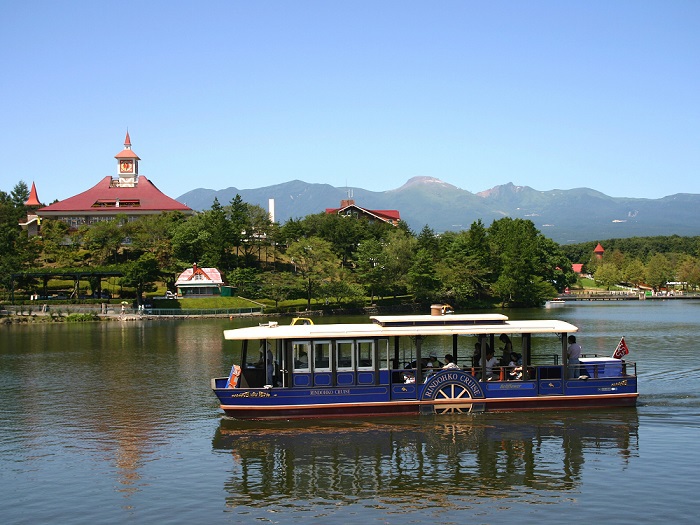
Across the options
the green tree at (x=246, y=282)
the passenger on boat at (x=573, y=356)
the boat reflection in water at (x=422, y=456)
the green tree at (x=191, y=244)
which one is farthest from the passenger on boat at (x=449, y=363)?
the green tree at (x=191, y=244)

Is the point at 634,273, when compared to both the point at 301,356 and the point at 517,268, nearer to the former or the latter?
the point at 517,268

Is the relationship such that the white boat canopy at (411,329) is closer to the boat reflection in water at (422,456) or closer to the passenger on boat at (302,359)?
the passenger on boat at (302,359)

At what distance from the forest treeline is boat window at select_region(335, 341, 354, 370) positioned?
213 ft

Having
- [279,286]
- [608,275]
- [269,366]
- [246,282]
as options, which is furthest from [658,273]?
[269,366]

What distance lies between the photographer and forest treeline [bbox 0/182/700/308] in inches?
3716

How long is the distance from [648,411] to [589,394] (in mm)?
2660

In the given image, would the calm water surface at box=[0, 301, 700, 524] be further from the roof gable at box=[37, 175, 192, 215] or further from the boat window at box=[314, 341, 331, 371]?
the roof gable at box=[37, 175, 192, 215]

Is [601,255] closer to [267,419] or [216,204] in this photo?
[216,204]

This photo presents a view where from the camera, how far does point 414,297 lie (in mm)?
102188

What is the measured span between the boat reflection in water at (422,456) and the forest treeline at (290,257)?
2603 inches

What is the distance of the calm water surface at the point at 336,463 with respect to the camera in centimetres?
Result: 1903

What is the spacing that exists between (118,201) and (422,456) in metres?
109

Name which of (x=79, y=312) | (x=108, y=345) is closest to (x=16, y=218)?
(x=79, y=312)

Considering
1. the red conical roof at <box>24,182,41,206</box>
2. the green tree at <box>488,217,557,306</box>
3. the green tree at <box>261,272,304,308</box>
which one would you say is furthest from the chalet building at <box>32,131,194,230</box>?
the green tree at <box>488,217,557,306</box>
